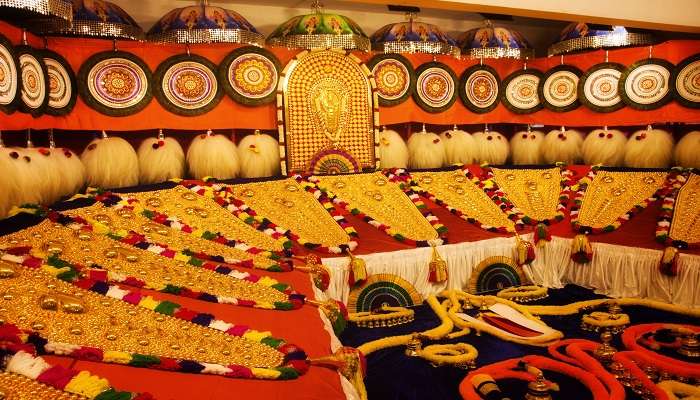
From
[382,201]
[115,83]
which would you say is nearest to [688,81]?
[382,201]

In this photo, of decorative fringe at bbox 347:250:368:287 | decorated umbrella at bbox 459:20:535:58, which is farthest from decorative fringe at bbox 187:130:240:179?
decorated umbrella at bbox 459:20:535:58

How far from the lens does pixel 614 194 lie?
434 centimetres

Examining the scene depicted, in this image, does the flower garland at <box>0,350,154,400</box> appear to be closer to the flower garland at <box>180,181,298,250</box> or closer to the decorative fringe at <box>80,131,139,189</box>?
the flower garland at <box>180,181,298,250</box>

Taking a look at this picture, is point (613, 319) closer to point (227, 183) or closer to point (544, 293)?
point (544, 293)

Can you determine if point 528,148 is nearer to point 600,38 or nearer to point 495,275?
point 600,38

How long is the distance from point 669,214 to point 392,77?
2.61 metres

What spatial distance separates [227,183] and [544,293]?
2.50 meters

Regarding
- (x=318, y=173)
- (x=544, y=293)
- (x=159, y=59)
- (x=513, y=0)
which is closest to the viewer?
(x=513, y=0)

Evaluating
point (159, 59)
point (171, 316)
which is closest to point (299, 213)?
point (159, 59)

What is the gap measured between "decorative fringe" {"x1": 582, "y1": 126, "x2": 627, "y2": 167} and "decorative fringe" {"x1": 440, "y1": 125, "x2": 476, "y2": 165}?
111 centimetres

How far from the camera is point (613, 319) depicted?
3221 millimetres

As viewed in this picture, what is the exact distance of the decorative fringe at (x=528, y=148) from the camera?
539 cm

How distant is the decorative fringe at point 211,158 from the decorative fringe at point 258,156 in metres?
0.10

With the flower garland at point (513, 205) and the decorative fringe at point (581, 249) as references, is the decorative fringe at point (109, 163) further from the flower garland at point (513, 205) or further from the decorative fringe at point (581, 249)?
the decorative fringe at point (581, 249)
